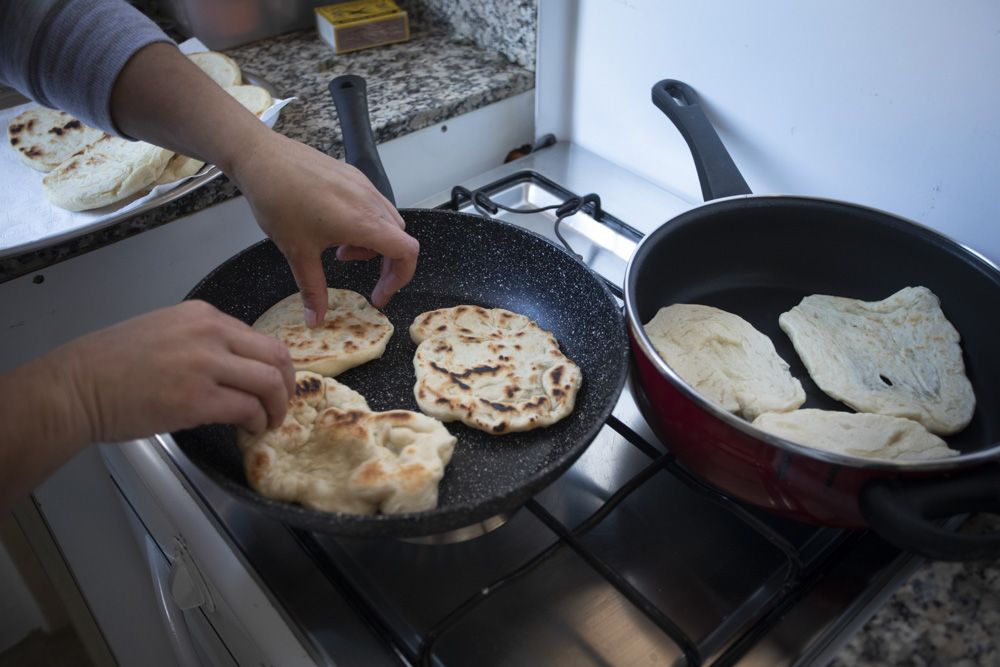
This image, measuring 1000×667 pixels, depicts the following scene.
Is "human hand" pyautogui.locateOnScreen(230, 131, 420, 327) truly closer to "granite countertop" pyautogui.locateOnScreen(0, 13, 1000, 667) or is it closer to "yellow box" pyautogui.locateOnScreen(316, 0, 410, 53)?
"granite countertop" pyautogui.locateOnScreen(0, 13, 1000, 667)

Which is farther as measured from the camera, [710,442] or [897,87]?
[897,87]

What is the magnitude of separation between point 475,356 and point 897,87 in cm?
56

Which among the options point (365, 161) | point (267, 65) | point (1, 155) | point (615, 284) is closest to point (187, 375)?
point (365, 161)

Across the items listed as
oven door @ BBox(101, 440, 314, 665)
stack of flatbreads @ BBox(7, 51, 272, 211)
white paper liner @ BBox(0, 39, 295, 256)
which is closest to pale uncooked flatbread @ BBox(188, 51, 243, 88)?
stack of flatbreads @ BBox(7, 51, 272, 211)

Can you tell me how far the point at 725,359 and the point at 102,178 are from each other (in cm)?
78

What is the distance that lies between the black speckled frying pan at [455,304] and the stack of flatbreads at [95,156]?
0.63 ft

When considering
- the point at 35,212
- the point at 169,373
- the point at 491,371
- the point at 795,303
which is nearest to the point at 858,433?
the point at 795,303

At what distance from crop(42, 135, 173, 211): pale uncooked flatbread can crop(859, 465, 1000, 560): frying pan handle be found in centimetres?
87

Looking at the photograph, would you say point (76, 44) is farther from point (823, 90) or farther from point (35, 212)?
point (823, 90)

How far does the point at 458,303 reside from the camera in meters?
0.96

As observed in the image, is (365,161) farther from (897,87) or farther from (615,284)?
(897,87)

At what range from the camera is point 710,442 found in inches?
25.4

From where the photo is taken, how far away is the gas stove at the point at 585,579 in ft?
2.04

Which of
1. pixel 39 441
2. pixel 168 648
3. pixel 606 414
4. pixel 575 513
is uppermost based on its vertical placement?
pixel 39 441
